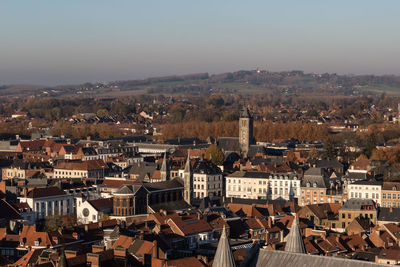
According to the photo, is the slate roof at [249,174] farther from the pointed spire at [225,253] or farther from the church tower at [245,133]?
the pointed spire at [225,253]

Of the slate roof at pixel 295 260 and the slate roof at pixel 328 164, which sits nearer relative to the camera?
the slate roof at pixel 295 260

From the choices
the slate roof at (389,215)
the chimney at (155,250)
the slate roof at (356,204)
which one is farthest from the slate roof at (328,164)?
the chimney at (155,250)

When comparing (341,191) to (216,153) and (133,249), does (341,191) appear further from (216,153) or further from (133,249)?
(133,249)

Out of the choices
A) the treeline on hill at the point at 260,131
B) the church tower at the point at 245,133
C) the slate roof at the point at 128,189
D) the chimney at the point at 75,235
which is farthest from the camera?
the treeline on hill at the point at 260,131

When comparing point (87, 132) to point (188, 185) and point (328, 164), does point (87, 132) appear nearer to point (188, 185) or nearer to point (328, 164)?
point (328, 164)

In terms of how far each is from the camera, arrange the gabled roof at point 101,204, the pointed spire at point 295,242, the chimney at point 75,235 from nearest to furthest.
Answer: the pointed spire at point 295,242
the chimney at point 75,235
the gabled roof at point 101,204
